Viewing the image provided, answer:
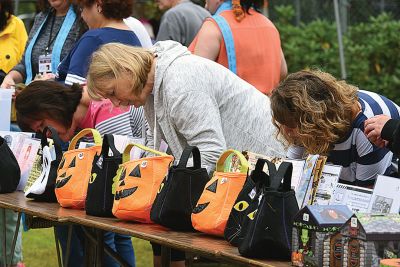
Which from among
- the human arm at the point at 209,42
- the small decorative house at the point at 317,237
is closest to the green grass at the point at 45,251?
the human arm at the point at 209,42

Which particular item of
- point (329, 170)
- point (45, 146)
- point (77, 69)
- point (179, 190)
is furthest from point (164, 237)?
point (77, 69)

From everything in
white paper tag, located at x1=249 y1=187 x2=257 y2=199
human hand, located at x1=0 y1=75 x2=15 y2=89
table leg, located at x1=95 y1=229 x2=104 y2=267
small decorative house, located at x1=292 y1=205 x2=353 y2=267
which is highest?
human hand, located at x1=0 y1=75 x2=15 y2=89

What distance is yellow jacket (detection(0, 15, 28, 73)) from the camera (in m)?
6.24

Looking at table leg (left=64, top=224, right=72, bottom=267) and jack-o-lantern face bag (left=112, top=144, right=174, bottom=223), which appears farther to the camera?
table leg (left=64, top=224, right=72, bottom=267)

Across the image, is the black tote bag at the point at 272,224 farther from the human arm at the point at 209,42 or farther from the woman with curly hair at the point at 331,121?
the human arm at the point at 209,42

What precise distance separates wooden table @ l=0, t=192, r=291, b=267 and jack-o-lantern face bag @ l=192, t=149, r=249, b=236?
56 mm

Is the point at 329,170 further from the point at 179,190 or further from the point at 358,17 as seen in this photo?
the point at 358,17

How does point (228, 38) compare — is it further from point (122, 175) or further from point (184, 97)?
point (122, 175)

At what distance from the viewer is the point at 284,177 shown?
10.5ft

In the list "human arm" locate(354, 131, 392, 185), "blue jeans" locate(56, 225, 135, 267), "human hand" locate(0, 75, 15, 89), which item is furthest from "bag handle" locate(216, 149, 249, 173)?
"human hand" locate(0, 75, 15, 89)

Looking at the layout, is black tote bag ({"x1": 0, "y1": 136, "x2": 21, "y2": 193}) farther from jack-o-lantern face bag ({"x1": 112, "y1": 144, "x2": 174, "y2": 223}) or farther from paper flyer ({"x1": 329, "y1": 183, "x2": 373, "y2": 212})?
paper flyer ({"x1": 329, "y1": 183, "x2": 373, "y2": 212})

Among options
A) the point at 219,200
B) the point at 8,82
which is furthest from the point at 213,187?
the point at 8,82

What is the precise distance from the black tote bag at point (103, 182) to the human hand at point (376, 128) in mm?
1071

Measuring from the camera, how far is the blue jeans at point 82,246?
4.99m
